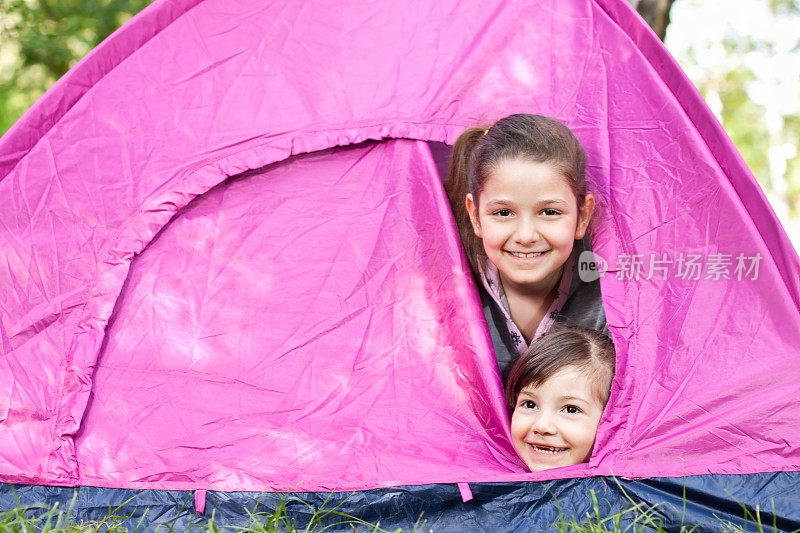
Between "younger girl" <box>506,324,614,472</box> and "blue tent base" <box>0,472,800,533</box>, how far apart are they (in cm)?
17

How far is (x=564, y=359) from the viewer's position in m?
1.75

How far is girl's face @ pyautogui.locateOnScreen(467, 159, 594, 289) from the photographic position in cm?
186

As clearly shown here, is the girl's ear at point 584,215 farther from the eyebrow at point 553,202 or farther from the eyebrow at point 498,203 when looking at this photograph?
the eyebrow at point 498,203

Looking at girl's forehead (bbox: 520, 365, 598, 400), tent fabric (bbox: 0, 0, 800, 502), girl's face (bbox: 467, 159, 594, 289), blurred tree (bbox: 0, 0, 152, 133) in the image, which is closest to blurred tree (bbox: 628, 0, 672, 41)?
tent fabric (bbox: 0, 0, 800, 502)

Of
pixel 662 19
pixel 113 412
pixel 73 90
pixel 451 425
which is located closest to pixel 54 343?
pixel 113 412

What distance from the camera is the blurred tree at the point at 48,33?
438 cm

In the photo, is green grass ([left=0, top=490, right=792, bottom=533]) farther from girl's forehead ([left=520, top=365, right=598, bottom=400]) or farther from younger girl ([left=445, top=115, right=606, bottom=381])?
younger girl ([left=445, top=115, right=606, bottom=381])

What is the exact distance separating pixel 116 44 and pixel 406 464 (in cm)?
126

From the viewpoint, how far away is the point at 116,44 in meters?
1.98

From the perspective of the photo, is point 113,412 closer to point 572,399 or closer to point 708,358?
point 572,399

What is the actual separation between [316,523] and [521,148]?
965 mm

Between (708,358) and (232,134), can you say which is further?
(232,134)

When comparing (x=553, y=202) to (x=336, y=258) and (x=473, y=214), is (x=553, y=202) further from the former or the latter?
(x=336, y=258)

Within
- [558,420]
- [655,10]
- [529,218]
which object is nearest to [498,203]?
[529,218]
